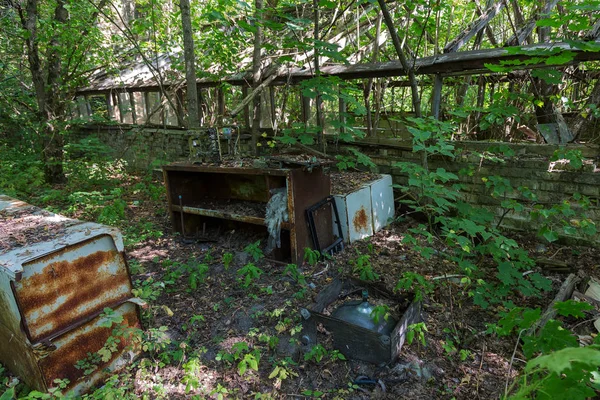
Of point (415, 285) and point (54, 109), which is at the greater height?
point (54, 109)

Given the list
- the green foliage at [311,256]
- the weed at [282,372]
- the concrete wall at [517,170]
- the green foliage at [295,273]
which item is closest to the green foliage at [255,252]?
the green foliage at [295,273]

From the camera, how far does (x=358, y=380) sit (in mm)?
2918

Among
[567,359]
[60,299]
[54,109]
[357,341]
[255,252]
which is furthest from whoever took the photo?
[54,109]

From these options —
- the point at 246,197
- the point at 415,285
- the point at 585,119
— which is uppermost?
the point at 585,119

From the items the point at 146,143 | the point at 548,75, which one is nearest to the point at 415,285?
the point at 548,75

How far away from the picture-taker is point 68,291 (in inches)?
105

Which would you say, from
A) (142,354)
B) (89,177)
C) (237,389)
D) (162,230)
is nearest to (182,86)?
(89,177)

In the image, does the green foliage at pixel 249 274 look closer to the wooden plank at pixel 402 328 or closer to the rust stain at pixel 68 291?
the rust stain at pixel 68 291

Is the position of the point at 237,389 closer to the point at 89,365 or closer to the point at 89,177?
the point at 89,365

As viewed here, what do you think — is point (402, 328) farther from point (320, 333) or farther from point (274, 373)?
point (274, 373)

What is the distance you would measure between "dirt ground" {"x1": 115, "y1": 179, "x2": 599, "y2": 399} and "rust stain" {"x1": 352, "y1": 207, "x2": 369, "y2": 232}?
0.78 feet

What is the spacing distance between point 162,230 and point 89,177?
177 inches

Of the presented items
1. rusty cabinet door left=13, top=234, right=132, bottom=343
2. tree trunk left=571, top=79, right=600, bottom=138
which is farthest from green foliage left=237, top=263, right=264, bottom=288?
tree trunk left=571, top=79, right=600, bottom=138

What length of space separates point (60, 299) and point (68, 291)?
0.07m
